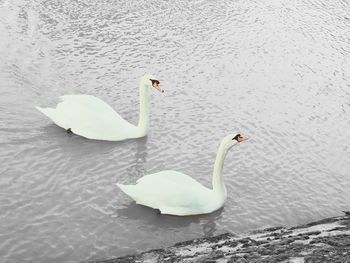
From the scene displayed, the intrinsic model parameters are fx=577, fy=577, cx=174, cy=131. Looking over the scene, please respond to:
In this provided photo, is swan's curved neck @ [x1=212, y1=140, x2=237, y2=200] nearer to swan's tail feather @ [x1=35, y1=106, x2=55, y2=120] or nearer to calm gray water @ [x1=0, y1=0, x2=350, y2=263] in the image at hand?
calm gray water @ [x1=0, y1=0, x2=350, y2=263]

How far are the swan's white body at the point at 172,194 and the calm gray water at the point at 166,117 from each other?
190 mm

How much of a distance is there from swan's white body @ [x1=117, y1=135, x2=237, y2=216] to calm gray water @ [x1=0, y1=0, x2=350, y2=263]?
0.62ft

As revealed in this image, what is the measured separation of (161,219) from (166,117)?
376 cm

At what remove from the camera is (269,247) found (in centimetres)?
802

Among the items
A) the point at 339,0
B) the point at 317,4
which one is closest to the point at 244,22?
the point at 317,4

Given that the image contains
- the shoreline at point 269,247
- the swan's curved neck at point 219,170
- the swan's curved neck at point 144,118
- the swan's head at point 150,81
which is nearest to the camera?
the shoreline at point 269,247

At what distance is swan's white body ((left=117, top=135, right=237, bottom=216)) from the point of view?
9.34m

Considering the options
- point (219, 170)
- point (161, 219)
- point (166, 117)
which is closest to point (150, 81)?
point (166, 117)

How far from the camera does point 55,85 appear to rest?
13.1m

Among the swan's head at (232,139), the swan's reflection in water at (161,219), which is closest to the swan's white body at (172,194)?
the swan's reflection in water at (161,219)

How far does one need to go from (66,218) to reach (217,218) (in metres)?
2.51

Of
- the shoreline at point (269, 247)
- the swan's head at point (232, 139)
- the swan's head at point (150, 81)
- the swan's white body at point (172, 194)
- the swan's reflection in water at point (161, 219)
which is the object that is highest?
the swan's head at point (150, 81)

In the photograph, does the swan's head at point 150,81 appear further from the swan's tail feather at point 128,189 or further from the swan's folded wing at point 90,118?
the swan's tail feather at point 128,189

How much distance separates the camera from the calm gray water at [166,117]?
359 inches
